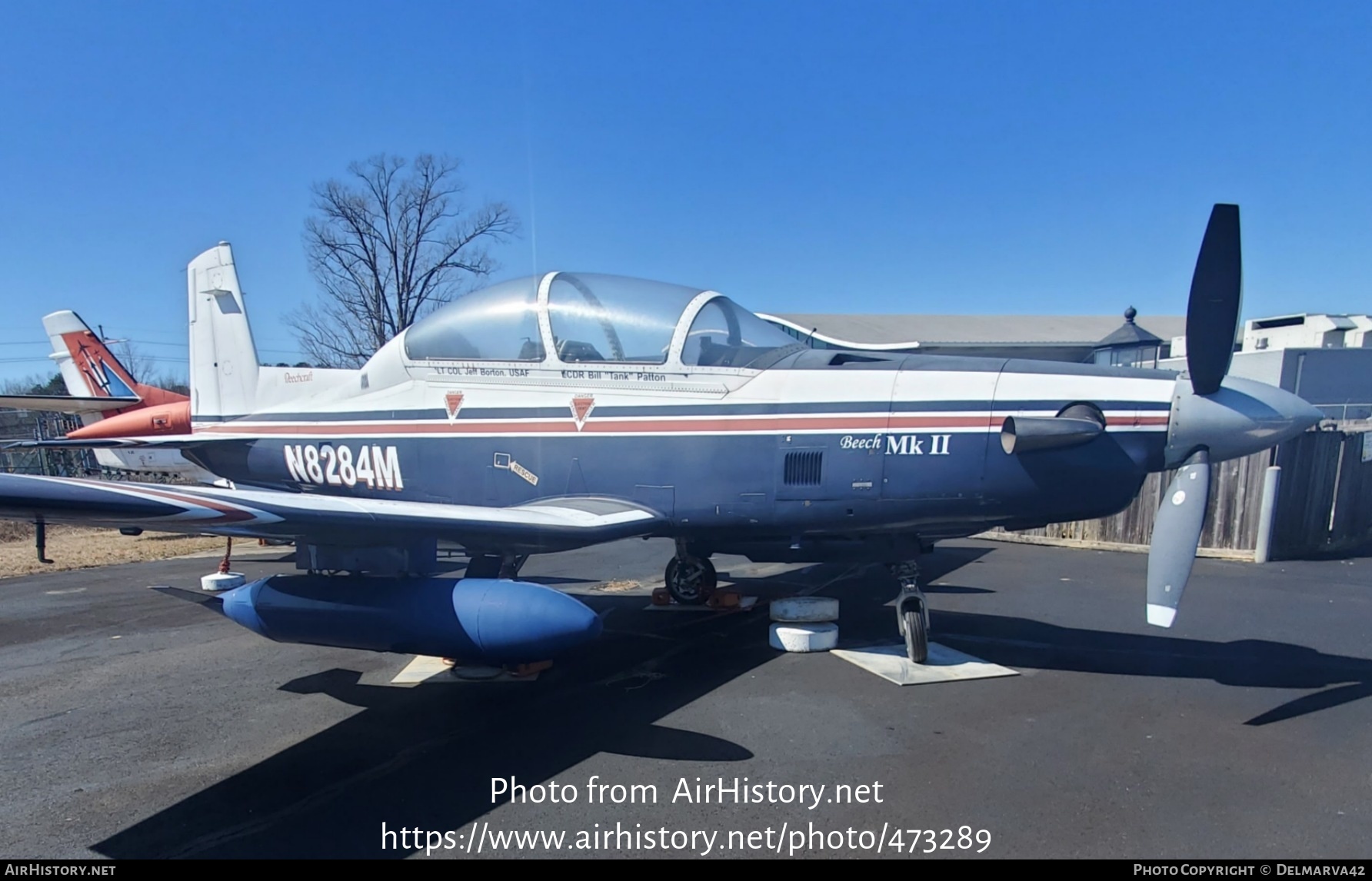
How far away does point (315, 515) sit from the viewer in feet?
12.1

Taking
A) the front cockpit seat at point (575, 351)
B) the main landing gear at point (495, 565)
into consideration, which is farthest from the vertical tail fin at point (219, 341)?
the front cockpit seat at point (575, 351)

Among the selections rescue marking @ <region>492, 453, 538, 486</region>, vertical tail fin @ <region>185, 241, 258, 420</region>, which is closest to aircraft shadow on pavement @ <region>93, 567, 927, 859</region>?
rescue marking @ <region>492, 453, 538, 486</region>

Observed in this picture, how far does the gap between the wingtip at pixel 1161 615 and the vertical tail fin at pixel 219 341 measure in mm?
7600

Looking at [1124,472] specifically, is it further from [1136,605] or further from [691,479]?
[1136,605]

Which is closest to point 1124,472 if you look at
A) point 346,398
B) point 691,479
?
point 691,479

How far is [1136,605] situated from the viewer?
722 centimetres

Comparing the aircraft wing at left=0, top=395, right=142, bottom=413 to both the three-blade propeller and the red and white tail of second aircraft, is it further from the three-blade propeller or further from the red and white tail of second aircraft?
the three-blade propeller

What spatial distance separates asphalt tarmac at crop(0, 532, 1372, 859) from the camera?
306 cm

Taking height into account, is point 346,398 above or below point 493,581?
above

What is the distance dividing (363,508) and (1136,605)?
7175 mm

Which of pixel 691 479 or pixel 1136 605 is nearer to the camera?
pixel 691 479

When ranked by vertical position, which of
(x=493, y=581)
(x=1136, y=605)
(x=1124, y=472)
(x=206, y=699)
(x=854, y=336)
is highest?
(x=854, y=336)

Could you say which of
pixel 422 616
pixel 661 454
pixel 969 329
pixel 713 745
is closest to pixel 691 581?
pixel 661 454

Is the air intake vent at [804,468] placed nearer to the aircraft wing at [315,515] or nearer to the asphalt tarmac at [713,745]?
the aircraft wing at [315,515]
